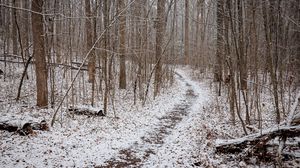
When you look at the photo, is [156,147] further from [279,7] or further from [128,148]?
[279,7]

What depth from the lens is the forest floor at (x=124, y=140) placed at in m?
6.84

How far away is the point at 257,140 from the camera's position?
6.61m

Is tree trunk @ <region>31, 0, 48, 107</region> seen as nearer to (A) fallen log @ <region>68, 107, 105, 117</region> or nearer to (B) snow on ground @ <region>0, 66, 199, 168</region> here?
(B) snow on ground @ <region>0, 66, 199, 168</region>

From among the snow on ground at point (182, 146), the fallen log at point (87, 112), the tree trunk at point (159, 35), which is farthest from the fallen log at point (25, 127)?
the tree trunk at point (159, 35)

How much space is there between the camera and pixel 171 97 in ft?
54.7

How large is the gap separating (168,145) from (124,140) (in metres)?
1.53

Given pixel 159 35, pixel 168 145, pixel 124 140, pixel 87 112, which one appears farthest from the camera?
pixel 159 35

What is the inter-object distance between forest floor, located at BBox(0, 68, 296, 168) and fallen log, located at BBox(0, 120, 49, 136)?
0.19 meters

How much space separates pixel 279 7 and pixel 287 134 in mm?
4235

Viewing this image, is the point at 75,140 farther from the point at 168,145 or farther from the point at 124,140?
the point at 168,145

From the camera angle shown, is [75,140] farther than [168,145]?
No

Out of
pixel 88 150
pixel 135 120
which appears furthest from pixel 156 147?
pixel 135 120

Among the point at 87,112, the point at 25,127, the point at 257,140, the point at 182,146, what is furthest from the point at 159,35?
the point at 257,140

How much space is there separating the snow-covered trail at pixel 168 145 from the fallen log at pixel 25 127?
2.99 m
